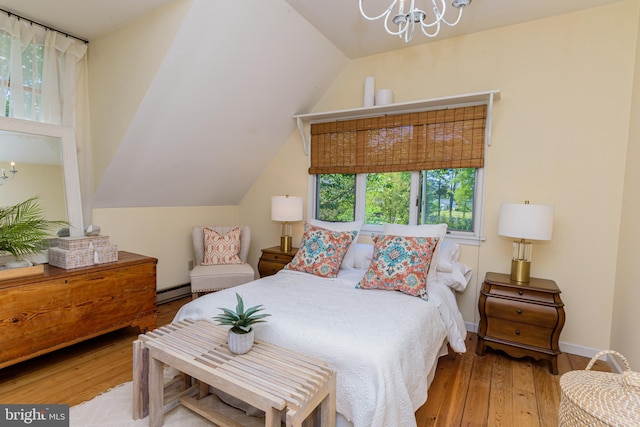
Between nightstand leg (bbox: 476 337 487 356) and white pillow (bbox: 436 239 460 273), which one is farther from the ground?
white pillow (bbox: 436 239 460 273)

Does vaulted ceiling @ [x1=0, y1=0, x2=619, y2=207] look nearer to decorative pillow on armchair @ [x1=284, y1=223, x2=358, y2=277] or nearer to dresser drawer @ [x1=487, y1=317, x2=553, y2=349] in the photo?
decorative pillow on armchair @ [x1=284, y1=223, x2=358, y2=277]

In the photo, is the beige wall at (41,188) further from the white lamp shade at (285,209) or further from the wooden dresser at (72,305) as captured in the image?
the white lamp shade at (285,209)

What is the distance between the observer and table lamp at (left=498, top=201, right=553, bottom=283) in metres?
2.28

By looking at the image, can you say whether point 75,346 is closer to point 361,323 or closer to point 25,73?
point 25,73

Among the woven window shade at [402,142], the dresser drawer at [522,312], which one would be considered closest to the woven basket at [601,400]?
the dresser drawer at [522,312]

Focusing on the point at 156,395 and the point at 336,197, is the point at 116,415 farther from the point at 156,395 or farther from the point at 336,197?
the point at 336,197

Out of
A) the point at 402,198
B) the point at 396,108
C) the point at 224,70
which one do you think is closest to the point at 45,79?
the point at 224,70

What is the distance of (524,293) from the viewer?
2328 mm

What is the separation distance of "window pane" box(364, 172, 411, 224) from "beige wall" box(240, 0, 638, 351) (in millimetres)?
715

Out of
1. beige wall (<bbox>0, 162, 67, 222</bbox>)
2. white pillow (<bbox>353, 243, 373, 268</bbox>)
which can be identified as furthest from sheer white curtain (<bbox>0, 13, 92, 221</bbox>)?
white pillow (<bbox>353, 243, 373, 268</bbox>)

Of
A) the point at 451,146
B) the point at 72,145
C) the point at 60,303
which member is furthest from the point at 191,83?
the point at 451,146

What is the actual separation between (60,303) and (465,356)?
2962 mm

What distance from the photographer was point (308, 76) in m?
3.16

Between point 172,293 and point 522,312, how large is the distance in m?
3.42
